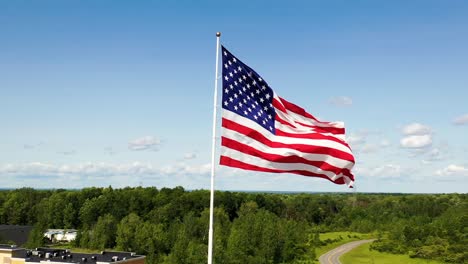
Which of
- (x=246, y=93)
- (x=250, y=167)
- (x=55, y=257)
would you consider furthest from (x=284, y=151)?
(x=55, y=257)

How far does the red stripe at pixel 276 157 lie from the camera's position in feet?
56.1

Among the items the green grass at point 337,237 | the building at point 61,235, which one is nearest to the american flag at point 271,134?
the green grass at point 337,237

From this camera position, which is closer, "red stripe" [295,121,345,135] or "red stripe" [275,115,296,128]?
"red stripe" [275,115,296,128]

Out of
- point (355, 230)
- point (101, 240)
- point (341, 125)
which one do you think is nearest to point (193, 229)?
point (101, 240)

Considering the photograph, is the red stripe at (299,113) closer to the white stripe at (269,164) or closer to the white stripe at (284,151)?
the white stripe at (284,151)

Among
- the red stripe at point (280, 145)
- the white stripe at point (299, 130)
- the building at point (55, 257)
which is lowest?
the building at point (55, 257)

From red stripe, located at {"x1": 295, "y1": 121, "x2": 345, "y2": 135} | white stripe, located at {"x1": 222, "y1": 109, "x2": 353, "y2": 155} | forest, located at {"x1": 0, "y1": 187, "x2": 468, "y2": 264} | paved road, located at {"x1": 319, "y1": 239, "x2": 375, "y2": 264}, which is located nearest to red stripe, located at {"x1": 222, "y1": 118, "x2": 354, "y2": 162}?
white stripe, located at {"x1": 222, "y1": 109, "x2": 353, "y2": 155}

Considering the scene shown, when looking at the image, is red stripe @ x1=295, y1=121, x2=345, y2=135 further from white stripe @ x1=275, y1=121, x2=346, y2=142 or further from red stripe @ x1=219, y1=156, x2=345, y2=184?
red stripe @ x1=219, y1=156, x2=345, y2=184

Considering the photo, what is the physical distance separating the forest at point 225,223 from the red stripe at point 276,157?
186 ft

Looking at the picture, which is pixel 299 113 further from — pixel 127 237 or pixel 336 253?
pixel 127 237

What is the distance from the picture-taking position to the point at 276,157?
17719mm

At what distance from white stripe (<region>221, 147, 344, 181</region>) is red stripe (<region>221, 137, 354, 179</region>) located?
0.11m

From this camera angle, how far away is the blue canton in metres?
17.4

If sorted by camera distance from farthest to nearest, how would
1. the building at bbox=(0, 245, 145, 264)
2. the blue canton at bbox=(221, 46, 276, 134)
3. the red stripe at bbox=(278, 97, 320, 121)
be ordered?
the building at bbox=(0, 245, 145, 264) < the red stripe at bbox=(278, 97, 320, 121) < the blue canton at bbox=(221, 46, 276, 134)
